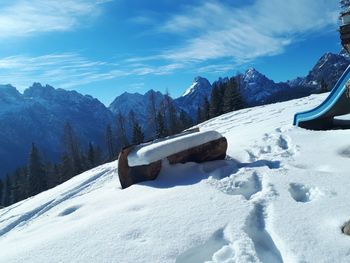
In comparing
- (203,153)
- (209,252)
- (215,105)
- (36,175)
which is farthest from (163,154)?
(36,175)

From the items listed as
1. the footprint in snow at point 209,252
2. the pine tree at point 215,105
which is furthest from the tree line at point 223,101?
the footprint in snow at point 209,252

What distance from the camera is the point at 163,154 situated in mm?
9477

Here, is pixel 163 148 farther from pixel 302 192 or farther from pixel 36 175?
pixel 36 175

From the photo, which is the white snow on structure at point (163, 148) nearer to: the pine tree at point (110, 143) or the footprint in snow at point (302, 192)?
the footprint in snow at point (302, 192)

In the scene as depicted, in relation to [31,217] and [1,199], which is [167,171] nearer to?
[31,217]

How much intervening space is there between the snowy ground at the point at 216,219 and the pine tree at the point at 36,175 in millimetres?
52785

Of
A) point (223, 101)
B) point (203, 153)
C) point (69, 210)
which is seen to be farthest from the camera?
point (223, 101)

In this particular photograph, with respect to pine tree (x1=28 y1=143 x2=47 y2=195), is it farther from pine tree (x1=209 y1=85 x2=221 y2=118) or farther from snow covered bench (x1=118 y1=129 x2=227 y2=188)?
snow covered bench (x1=118 y1=129 x2=227 y2=188)

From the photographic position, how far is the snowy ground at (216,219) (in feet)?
16.4

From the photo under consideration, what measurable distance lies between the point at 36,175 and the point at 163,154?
177 feet

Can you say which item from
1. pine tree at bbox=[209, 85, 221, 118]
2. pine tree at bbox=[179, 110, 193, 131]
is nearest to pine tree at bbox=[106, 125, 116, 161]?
pine tree at bbox=[179, 110, 193, 131]

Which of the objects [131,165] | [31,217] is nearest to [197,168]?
[131,165]

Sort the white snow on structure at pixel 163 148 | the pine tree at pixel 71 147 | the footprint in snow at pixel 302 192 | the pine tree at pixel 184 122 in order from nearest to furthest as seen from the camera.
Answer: the footprint in snow at pixel 302 192 < the white snow on structure at pixel 163 148 < the pine tree at pixel 71 147 < the pine tree at pixel 184 122

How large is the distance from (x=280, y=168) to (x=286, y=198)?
2121 millimetres
